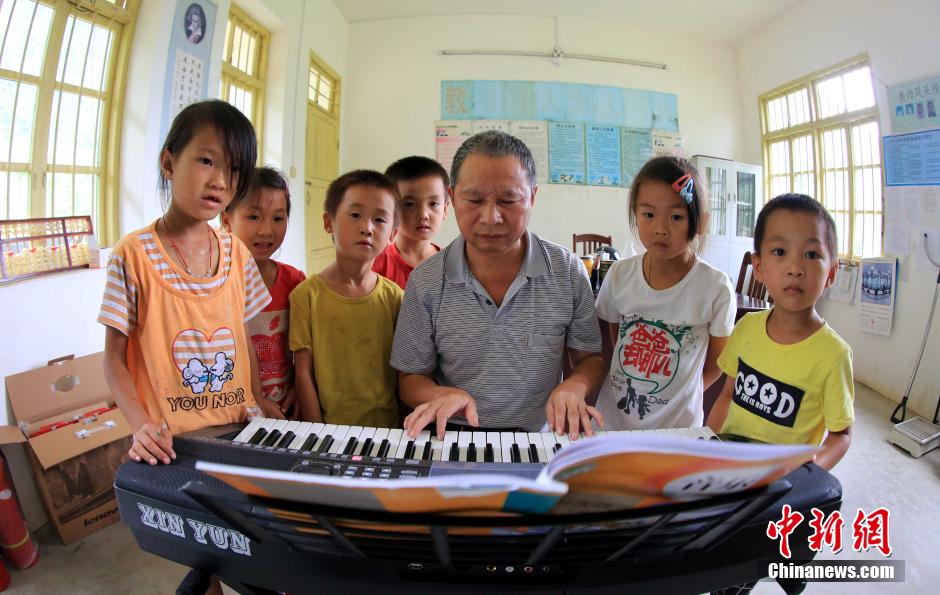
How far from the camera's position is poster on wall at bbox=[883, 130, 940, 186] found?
309 cm

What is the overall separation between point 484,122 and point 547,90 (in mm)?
876

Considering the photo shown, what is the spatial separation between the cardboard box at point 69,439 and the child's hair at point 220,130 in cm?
152

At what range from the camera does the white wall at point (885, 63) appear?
10.4 feet

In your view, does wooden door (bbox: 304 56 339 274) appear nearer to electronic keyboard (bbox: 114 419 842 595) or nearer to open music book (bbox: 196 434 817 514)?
electronic keyboard (bbox: 114 419 842 595)

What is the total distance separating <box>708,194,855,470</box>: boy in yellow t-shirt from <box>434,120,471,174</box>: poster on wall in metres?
4.86

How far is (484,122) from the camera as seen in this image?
5.54 meters

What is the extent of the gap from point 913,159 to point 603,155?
3001mm

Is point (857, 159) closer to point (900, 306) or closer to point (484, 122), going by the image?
point (900, 306)

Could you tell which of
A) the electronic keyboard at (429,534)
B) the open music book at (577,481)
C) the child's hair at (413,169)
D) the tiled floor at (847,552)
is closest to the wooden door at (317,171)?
the child's hair at (413,169)

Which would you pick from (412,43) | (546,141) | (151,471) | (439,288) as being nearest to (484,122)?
(546,141)

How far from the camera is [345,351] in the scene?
4.01ft

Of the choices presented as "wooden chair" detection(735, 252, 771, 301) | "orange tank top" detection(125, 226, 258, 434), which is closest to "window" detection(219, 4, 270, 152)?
"orange tank top" detection(125, 226, 258, 434)

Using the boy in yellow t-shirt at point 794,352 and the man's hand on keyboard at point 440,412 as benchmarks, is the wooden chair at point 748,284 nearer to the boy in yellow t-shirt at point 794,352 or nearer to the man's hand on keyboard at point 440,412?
the boy in yellow t-shirt at point 794,352

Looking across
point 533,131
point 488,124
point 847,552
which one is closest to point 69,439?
point 847,552
